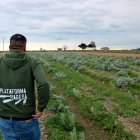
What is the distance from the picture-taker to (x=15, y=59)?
215 inches

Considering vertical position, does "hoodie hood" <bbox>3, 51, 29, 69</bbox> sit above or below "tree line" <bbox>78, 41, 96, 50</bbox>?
above

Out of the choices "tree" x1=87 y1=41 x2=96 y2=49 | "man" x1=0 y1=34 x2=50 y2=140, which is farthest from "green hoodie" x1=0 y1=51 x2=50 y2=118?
"tree" x1=87 y1=41 x2=96 y2=49

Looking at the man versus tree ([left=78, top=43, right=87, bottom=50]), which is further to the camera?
tree ([left=78, top=43, right=87, bottom=50])

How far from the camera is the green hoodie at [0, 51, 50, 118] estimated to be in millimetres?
5453

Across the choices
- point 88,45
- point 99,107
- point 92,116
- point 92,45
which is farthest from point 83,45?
point 92,116

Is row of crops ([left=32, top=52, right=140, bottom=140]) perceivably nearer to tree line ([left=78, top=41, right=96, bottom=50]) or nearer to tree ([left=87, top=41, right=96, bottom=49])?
tree line ([left=78, top=41, right=96, bottom=50])

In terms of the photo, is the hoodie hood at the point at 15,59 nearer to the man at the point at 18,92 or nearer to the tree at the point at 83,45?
the man at the point at 18,92

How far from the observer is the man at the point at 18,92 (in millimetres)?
5461

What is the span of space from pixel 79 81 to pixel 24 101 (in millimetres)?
14184

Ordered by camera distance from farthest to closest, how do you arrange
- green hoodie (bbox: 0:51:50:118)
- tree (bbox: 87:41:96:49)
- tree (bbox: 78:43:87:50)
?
tree (bbox: 87:41:96:49), tree (bbox: 78:43:87:50), green hoodie (bbox: 0:51:50:118)

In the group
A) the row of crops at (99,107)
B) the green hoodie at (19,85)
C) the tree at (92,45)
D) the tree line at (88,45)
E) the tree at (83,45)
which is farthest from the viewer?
the tree at (92,45)

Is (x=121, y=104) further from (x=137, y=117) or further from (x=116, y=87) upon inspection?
(x=116, y=87)

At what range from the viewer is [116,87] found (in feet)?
59.3

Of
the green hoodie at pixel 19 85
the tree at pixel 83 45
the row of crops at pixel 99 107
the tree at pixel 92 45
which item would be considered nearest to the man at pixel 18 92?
the green hoodie at pixel 19 85
